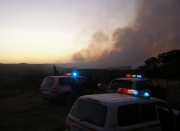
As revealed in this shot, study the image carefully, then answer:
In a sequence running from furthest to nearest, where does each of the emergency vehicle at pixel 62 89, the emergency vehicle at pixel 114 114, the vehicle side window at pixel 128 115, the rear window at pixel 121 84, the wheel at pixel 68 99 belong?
the wheel at pixel 68 99 → the emergency vehicle at pixel 62 89 → the rear window at pixel 121 84 → the vehicle side window at pixel 128 115 → the emergency vehicle at pixel 114 114

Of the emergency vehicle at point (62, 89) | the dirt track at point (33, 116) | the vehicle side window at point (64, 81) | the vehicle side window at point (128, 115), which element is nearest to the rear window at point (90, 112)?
the vehicle side window at point (128, 115)

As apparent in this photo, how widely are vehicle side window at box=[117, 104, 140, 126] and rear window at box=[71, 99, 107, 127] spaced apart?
0.34 m

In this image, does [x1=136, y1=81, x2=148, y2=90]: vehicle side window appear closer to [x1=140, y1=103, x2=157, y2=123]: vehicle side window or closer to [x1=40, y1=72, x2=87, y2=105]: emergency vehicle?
[x1=40, y1=72, x2=87, y2=105]: emergency vehicle

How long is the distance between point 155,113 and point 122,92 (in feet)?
3.51

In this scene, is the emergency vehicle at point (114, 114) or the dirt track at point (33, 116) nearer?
the emergency vehicle at point (114, 114)

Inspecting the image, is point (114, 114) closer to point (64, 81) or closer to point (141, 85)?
point (141, 85)

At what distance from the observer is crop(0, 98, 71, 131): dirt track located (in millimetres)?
9211

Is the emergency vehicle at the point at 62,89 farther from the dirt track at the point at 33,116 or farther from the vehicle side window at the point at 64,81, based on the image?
the dirt track at the point at 33,116

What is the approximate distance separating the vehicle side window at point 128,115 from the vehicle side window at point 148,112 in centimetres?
16

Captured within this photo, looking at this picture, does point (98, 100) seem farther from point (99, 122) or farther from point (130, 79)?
point (130, 79)

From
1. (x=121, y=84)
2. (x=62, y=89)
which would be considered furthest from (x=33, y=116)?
(x=121, y=84)

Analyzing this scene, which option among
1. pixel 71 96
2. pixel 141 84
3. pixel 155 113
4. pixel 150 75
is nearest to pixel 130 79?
pixel 141 84

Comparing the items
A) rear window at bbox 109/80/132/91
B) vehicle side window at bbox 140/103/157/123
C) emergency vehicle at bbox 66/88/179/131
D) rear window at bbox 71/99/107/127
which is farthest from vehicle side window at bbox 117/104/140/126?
rear window at bbox 109/80/132/91

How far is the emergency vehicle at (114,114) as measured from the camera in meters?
4.66
